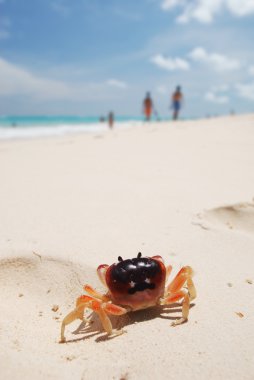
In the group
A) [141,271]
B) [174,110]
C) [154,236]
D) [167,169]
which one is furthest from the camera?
[174,110]

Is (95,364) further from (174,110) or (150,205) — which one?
(174,110)

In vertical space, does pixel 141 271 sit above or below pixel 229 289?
above

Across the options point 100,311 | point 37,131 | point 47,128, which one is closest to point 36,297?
point 100,311

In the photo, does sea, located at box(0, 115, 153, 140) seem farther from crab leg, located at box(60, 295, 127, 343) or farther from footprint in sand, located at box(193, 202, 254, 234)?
crab leg, located at box(60, 295, 127, 343)

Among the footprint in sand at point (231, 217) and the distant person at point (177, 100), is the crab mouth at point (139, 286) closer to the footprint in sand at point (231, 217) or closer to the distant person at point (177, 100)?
the footprint in sand at point (231, 217)

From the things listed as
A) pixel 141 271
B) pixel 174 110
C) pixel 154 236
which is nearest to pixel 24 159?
pixel 154 236

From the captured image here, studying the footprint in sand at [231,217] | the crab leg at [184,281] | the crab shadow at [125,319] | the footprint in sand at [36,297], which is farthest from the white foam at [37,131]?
the crab leg at [184,281]
